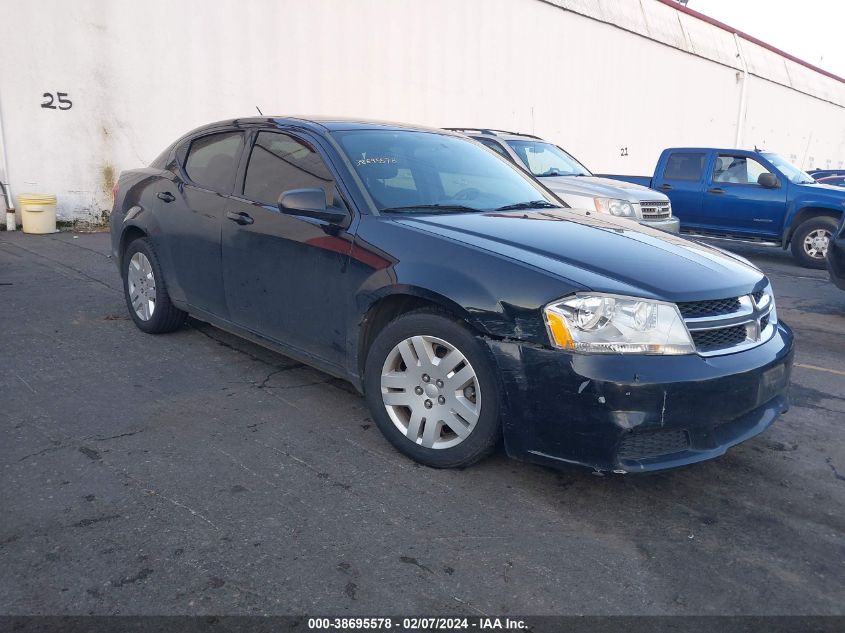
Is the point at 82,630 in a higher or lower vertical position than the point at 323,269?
lower

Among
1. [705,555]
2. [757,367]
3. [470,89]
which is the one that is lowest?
[705,555]

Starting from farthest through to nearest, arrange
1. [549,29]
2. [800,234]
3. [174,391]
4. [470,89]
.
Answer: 1. [549,29]
2. [470,89]
3. [800,234]
4. [174,391]

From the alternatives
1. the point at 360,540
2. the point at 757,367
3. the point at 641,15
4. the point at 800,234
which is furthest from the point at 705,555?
the point at 641,15

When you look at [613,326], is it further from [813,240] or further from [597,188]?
[813,240]

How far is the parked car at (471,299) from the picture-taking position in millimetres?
3074

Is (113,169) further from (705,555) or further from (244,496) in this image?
(705,555)

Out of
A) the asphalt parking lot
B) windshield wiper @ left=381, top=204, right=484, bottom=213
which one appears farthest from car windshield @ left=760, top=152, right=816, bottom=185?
windshield wiper @ left=381, top=204, right=484, bottom=213

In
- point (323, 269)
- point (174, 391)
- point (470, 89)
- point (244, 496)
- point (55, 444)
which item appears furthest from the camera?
point (470, 89)

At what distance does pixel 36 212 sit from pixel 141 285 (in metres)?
5.84

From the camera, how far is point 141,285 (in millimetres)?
5680

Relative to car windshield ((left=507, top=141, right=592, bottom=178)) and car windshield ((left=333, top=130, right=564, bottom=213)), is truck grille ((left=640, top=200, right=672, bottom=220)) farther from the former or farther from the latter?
car windshield ((left=333, top=130, right=564, bottom=213))

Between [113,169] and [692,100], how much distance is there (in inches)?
845

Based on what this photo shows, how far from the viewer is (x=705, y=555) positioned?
2910 millimetres

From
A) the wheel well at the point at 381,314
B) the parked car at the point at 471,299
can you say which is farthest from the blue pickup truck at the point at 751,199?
the wheel well at the point at 381,314
